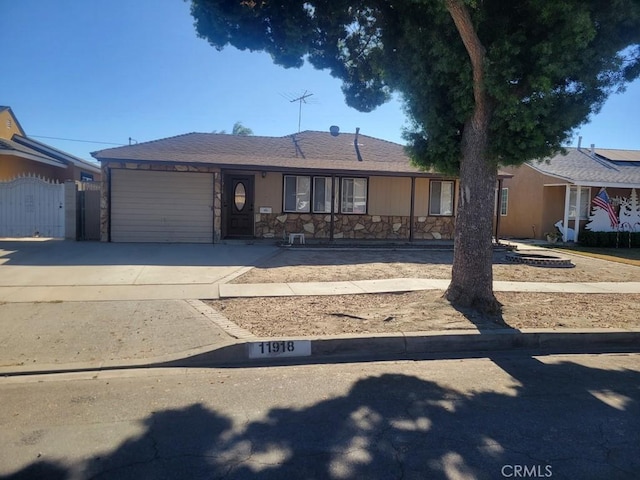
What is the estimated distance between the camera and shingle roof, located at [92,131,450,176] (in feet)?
54.0

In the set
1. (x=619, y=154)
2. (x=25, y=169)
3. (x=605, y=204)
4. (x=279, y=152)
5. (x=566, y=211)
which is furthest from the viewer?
(x=619, y=154)

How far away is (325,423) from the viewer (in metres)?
3.98

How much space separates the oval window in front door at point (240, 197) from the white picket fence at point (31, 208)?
19.6 feet

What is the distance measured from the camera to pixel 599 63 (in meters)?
6.63

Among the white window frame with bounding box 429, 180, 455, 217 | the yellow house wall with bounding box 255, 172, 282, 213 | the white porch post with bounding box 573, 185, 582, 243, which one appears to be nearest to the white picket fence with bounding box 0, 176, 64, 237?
the yellow house wall with bounding box 255, 172, 282, 213

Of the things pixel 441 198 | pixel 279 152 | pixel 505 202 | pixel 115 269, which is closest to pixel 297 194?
pixel 279 152

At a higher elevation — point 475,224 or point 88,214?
point 475,224

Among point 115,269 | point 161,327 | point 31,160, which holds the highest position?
point 31,160

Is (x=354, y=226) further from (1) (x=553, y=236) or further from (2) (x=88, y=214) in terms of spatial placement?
(2) (x=88, y=214)

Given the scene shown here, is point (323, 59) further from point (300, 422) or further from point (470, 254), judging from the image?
point (300, 422)

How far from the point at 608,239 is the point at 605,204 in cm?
174

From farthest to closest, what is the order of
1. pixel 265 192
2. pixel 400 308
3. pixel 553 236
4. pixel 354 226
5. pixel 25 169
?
pixel 553 236 → pixel 25 169 → pixel 354 226 → pixel 265 192 → pixel 400 308

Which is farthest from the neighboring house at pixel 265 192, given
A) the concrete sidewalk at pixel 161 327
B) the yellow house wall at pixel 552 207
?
the yellow house wall at pixel 552 207

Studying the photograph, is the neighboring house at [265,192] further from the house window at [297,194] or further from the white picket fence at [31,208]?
the white picket fence at [31,208]
